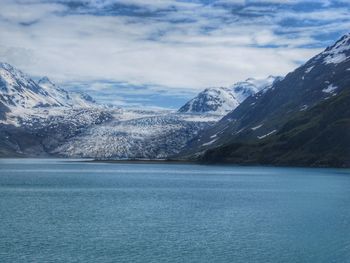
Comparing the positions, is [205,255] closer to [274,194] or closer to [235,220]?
[235,220]

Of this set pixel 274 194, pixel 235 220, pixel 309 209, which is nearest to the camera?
pixel 235 220

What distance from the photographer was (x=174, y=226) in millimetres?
87375

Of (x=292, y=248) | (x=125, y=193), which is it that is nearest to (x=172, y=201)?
(x=125, y=193)

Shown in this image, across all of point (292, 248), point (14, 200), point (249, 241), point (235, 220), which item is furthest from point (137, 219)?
point (14, 200)

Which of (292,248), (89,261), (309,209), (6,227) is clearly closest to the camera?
(89,261)

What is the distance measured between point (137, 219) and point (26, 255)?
102ft

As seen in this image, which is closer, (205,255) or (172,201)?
(205,255)

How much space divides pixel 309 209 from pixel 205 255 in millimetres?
48849

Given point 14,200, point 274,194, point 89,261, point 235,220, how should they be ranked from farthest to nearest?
1. point 274,194
2. point 14,200
3. point 235,220
4. point 89,261

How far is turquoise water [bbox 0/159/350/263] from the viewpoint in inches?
2660

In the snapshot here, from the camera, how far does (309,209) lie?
111000mm

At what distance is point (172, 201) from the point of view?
12562cm

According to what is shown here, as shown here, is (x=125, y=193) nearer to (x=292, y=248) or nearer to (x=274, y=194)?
(x=274, y=194)

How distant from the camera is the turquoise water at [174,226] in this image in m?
67.6
